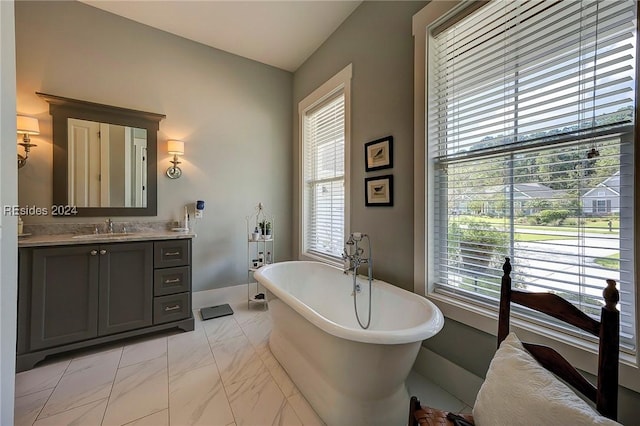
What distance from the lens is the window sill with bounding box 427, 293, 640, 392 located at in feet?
3.37

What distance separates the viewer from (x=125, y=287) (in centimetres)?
214

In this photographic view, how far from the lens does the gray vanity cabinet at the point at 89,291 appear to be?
186cm

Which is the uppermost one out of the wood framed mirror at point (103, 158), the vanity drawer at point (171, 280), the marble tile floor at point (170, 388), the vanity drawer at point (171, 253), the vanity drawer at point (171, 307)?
the wood framed mirror at point (103, 158)

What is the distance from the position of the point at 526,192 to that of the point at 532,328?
704 millimetres

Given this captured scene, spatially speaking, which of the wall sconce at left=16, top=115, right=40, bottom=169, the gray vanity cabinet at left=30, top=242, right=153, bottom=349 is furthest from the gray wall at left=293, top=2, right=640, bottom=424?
the wall sconce at left=16, top=115, right=40, bottom=169

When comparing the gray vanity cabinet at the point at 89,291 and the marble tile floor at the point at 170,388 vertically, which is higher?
the gray vanity cabinet at the point at 89,291

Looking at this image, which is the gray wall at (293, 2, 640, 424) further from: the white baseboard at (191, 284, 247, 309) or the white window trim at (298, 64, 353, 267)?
the white baseboard at (191, 284, 247, 309)

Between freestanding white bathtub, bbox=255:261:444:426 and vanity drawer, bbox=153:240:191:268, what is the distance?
82 cm

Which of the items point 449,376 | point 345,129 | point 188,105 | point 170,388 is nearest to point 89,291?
point 170,388

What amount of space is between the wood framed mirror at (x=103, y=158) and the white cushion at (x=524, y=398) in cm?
304

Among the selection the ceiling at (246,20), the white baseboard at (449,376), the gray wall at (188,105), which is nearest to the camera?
the white baseboard at (449,376)

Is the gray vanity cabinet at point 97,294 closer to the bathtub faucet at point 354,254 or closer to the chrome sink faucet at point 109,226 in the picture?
the chrome sink faucet at point 109,226

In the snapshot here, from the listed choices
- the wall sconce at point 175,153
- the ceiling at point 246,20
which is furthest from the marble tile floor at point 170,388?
the ceiling at point 246,20

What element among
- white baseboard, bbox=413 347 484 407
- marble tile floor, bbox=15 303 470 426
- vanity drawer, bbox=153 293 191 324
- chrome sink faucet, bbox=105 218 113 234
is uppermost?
chrome sink faucet, bbox=105 218 113 234
